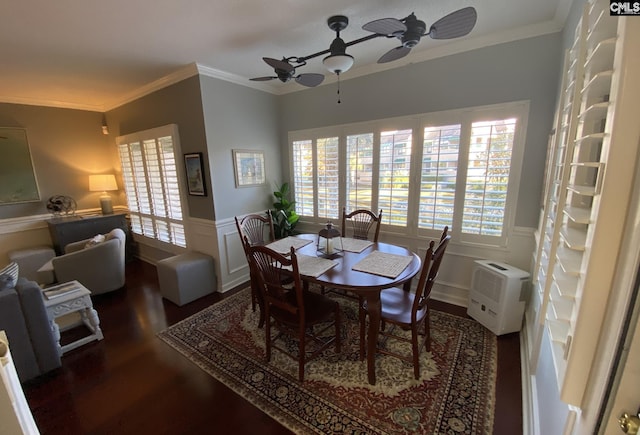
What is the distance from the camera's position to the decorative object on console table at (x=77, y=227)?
3781mm

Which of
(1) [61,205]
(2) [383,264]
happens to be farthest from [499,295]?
(1) [61,205]

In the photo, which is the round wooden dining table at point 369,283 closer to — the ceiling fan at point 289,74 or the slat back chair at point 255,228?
the slat back chair at point 255,228

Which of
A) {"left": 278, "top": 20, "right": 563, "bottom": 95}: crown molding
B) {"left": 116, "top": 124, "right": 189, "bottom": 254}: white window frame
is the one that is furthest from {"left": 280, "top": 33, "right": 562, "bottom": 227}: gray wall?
{"left": 116, "top": 124, "right": 189, "bottom": 254}: white window frame

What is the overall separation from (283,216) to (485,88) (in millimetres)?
2737

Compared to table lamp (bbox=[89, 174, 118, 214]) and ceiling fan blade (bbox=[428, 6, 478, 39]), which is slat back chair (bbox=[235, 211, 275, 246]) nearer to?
ceiling fan blade (bbox=[428, 6, 478, 39])

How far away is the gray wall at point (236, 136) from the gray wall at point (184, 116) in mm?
99

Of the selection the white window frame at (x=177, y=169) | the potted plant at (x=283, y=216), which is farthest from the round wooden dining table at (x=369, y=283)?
the white window frame at (x=177, y=169)

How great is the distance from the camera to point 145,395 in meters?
1.83

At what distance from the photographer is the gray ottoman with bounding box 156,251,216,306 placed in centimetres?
294

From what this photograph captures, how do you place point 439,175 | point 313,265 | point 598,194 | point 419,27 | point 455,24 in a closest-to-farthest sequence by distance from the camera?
point 598,194 → point 455,24 → point 419,27 → point 313,265 → point 439,175

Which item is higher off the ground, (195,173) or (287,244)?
(195,173)

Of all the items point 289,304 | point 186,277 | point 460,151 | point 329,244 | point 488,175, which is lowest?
point 186,277

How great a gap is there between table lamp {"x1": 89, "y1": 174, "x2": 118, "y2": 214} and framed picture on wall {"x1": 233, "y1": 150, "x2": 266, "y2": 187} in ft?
9.36

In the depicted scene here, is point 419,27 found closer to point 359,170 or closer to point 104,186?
point 359,170
